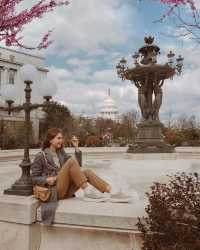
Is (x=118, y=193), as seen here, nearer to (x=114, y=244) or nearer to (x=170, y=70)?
(x=114, y=244)

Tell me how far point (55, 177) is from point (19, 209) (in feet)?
1.91

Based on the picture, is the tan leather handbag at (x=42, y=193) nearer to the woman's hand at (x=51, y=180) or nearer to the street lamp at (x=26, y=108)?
the woman's hand at (x=51, y=180)

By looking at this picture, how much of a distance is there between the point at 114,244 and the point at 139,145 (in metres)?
11.2

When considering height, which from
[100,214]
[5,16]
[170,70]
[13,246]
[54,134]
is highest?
[170,70]

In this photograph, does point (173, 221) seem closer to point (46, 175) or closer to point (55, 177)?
point (55, 177)

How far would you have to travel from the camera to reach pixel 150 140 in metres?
14.9

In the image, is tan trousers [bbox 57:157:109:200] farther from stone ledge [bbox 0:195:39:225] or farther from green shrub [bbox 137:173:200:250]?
green shrub [bbox 137:173:200:250]

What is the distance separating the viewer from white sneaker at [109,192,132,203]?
4.15 metres

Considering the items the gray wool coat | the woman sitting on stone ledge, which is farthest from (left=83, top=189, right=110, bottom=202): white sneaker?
the gray wool coat

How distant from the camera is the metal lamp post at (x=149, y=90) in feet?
48.1

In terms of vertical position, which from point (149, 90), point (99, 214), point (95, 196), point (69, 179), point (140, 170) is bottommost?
point (140, 170)

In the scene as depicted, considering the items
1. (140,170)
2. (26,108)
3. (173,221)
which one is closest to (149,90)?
(140,170)

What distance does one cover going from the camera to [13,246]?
4.15 m

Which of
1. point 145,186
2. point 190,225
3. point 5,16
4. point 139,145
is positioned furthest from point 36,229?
point 139,145
